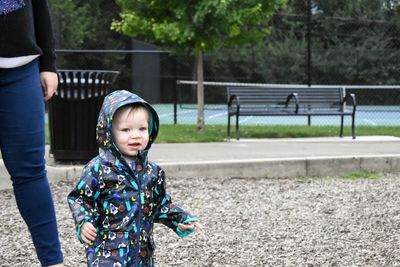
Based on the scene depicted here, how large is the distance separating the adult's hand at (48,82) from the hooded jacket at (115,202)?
0.74 meters

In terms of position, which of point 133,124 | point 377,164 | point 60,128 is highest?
point 133,124

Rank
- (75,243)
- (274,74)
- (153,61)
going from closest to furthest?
(75,243), (153,61), (274,74)

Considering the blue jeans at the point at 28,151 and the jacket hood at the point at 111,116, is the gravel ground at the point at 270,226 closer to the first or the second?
the blue jeans at the point at 28,151

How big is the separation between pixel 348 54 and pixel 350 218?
15600 millimetres

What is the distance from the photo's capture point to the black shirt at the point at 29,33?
319cm

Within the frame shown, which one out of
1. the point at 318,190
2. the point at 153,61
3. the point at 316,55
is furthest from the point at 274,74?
the point at 318,190

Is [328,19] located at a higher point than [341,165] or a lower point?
higher

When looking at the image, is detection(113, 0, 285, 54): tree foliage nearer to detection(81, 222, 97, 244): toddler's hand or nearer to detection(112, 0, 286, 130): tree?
detection(112, 0, 286, 130): tree

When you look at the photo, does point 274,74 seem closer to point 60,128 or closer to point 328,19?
point 328,19

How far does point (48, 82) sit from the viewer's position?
3529mm

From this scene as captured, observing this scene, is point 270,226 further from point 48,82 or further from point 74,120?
point 74,120

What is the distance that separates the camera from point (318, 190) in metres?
7.16

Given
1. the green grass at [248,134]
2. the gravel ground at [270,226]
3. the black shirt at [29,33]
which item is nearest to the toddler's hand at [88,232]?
the black shirt at [29,33]

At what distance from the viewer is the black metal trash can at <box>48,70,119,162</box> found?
7.82 m
